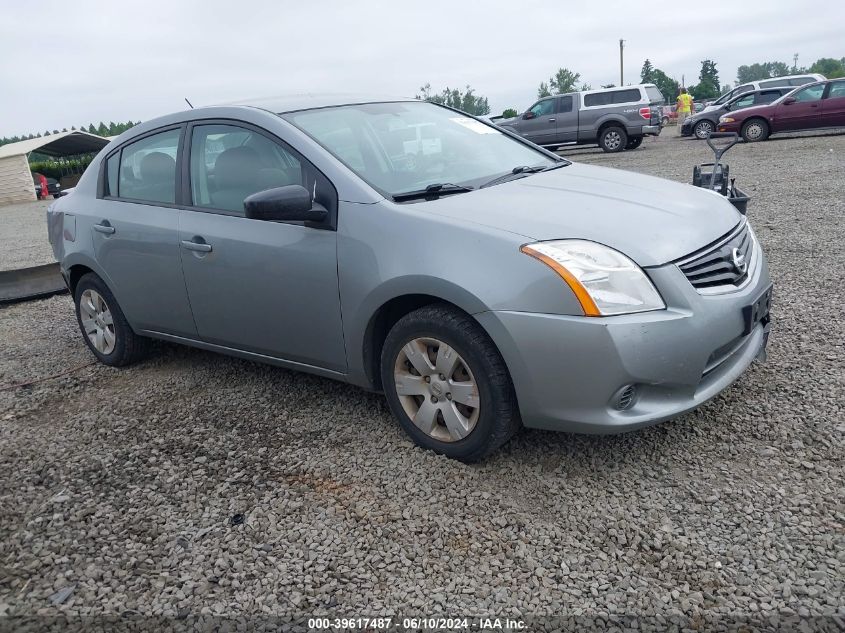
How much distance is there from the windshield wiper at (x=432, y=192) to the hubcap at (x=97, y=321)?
2487 mm

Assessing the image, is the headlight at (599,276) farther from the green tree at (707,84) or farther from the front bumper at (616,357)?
the green tree at (707,84)

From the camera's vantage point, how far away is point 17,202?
27.5 metres

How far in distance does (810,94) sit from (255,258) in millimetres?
19757

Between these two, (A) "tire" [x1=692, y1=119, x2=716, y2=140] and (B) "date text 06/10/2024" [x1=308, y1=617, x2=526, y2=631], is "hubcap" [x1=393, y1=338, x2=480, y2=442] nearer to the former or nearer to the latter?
(B) "date text 06/10/2024" [x1=308, y1=617, x2=526, y2=631]

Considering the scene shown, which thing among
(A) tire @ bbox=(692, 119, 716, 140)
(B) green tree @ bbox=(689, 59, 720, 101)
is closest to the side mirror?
(A) tire @ bbox=(692, 119, 716, 140)

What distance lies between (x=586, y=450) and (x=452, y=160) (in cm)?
164

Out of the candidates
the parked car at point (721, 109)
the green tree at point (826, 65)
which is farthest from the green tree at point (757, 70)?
the parked car at point (721, 109)

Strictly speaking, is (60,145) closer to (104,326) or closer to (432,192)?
(104,326)

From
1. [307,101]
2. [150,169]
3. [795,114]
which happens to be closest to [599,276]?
[307,101]

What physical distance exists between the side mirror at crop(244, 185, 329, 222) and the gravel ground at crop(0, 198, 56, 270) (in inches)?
336

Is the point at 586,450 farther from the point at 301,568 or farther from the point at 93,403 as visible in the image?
the point at 93,403

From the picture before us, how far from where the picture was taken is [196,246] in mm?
3959

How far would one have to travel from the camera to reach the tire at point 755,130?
19750mm

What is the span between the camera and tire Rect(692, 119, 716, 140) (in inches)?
890
